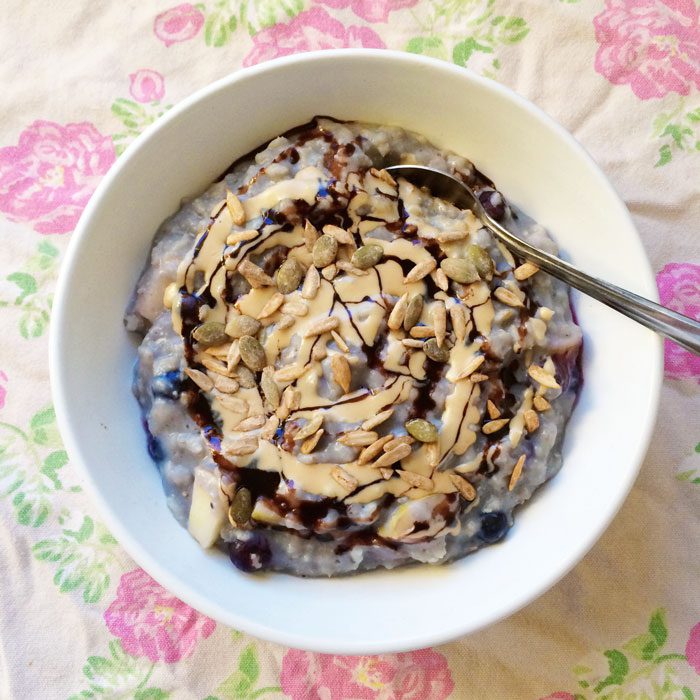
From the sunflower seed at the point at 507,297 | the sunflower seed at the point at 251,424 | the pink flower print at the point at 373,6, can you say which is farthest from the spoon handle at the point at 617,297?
the pink flower print at the point at 373,6

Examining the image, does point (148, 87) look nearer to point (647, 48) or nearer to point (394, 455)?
point (394, 455)

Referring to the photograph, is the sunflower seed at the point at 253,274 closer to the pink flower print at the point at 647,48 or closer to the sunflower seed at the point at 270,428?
the sunflower seed at the point at 270,428

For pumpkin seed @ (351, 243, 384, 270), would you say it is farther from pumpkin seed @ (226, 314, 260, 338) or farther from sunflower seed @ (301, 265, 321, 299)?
pumpkin seed @ (226, 314, 260, 338)

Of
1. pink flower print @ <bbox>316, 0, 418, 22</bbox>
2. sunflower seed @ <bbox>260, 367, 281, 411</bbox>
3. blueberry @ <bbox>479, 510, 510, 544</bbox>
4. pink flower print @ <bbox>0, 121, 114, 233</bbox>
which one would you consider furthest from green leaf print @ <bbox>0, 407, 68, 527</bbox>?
pink flower print @ <bbox>316, 0, 418, 22</bbox>

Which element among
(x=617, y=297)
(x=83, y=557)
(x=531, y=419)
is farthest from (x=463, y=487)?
(x=83, y=557)

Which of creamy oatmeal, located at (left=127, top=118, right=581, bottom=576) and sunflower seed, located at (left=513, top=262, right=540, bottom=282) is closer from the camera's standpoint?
creamy oatmeal, located at (left=127, top=118, right=581, bottom=576)

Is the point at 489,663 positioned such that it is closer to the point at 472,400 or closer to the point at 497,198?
the point at 472,400

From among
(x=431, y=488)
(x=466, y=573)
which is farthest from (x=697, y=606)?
(x=431, y=488)
